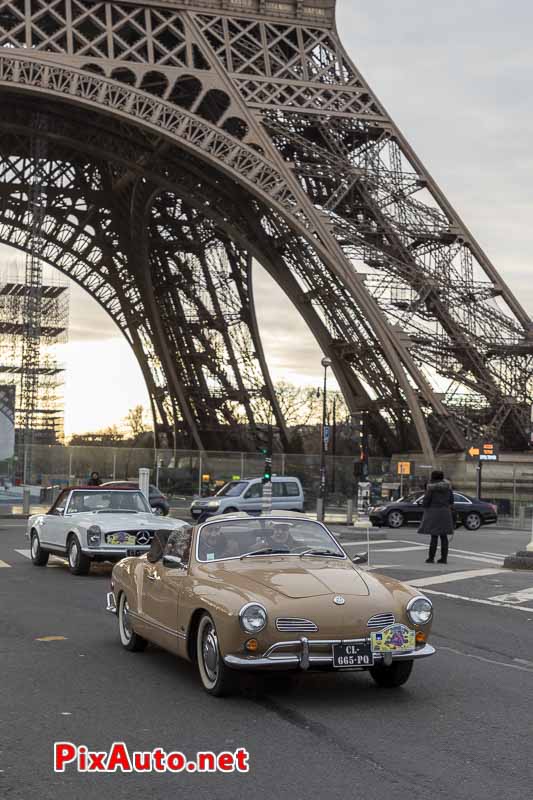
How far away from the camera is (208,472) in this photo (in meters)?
44.8

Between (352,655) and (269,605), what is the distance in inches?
25.9

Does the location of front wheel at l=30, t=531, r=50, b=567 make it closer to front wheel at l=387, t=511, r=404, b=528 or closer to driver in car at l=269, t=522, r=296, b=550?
driver in car at l=269, t=522, r=296, b=550

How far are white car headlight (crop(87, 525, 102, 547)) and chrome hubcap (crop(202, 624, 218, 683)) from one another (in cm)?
867

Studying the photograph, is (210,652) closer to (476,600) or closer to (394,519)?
(476,600)

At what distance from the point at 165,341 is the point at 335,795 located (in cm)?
5257

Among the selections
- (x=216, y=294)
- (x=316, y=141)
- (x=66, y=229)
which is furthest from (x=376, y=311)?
(x=66, y=229)

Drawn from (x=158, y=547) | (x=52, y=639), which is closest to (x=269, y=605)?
(x=158, y=547)

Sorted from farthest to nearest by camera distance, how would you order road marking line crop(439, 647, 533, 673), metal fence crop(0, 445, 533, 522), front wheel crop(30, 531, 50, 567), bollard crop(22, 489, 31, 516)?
1. metal fence crop(0, 445, 533, 522)
2. bollard crop(22, 489, 31, 516)
3. front wheel crop(30, 531, 50, 567)
4. road marking line crop(439, 647, 533, 673)

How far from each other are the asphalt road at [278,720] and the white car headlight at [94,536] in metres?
4.47

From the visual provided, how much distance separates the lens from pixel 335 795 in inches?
220

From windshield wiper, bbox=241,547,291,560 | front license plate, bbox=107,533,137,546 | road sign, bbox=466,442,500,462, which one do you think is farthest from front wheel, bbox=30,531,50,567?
road sign, bbox=466,442,500,462

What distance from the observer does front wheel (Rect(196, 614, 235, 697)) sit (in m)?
7.80

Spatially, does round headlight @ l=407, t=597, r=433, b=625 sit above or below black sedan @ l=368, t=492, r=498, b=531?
above

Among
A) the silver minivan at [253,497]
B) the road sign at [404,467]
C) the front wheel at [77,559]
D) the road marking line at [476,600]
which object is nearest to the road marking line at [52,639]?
the road marking line at [476,600]
